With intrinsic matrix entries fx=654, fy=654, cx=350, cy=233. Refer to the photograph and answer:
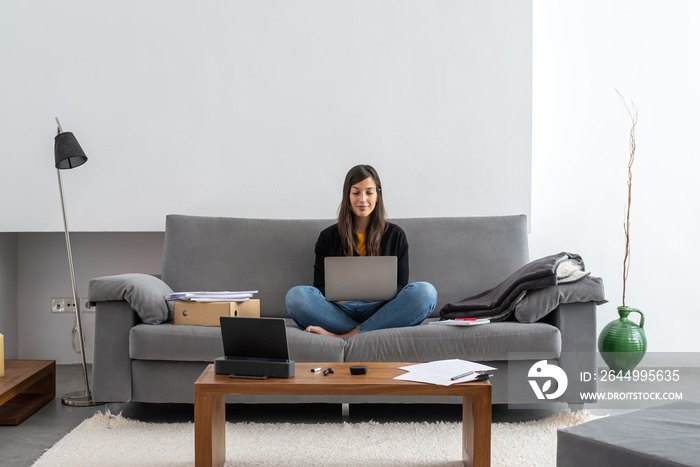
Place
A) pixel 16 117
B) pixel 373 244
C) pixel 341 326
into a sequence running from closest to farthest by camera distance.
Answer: pixel 341 326 < pixel 373 244 < pixel 16 117

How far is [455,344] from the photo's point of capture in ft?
8.00

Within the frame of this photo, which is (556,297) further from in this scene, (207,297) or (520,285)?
(207,297)

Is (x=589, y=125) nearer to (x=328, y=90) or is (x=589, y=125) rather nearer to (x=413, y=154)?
(x=413, y=154)

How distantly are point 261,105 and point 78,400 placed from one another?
169 cm

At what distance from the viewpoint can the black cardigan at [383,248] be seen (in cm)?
293

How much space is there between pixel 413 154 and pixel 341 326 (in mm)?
1179

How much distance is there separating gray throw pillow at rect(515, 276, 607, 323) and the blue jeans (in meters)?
0.37

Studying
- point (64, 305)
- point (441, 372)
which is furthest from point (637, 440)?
point (64, 305)

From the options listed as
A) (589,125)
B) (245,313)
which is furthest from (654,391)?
(245,313)

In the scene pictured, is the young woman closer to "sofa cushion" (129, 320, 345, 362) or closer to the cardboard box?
"sofa cushion" (129, 320, 345, 362)

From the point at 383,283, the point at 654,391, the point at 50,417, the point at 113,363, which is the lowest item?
the point at 654,391

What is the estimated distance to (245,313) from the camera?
8.92 ft

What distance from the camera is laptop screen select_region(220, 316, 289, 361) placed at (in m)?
1.76

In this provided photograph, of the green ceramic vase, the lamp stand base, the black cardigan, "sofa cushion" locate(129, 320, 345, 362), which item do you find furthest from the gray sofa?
the green ceramic vase
